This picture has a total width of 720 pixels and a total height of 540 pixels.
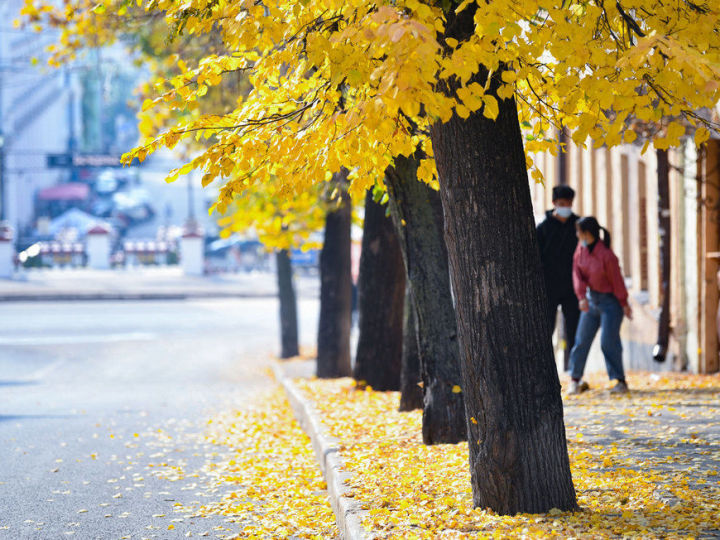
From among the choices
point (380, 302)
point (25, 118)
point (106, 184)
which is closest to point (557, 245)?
point (380, 302)

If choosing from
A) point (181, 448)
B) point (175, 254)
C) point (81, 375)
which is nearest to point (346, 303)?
point (81, 375)

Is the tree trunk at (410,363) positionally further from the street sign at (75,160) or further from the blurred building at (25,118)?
the blurred building at (25,118)

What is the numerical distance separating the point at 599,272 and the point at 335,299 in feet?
21.1

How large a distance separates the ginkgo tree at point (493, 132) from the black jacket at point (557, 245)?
4.18m

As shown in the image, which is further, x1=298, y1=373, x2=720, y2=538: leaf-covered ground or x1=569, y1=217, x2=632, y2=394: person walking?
x1=569, y1=217, x2=632, y2=394: person walking

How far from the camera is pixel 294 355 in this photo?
19531 mm

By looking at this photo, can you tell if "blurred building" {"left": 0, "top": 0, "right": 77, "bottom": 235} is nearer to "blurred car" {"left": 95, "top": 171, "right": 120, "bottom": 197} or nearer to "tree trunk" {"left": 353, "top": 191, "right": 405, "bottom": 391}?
"blurred car" {"left": 95, "top": 171, "right": 120, "bottom": 197}

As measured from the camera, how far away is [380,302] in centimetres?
1060

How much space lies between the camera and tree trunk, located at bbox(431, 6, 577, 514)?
4.71 m

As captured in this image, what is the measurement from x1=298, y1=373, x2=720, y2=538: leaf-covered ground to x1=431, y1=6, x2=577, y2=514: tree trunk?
23 cm

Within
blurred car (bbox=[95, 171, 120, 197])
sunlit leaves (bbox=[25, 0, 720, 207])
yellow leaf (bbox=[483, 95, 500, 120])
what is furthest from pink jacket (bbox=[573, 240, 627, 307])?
blurred car (bbox=[95, 171, 120, 197])

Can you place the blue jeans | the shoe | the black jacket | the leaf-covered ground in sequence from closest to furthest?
the leaf-covered ground
the blue jeans
the shoe
the black jacket

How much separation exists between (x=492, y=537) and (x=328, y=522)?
158 centimetres

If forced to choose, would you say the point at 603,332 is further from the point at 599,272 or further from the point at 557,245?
the point at 557,245
